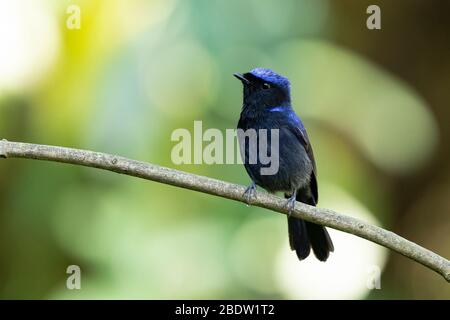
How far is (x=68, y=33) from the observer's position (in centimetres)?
514

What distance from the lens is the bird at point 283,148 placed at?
4.73 m

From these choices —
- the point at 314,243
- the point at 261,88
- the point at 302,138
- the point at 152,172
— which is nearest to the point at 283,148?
the point at 302,138

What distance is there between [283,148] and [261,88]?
47 centimetres

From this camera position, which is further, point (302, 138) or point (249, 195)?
point (302, 138)

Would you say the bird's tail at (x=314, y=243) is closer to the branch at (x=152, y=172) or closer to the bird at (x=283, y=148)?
the bird at (x=283, y=148)

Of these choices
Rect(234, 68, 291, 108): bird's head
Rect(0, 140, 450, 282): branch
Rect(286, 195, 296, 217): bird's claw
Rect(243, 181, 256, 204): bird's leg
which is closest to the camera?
Rect(0, 140, 450, 282): branch

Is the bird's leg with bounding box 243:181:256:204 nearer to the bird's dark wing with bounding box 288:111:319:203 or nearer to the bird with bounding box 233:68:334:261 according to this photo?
the bird with bounding box 233:68:334:261

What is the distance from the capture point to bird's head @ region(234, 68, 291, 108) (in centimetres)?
483

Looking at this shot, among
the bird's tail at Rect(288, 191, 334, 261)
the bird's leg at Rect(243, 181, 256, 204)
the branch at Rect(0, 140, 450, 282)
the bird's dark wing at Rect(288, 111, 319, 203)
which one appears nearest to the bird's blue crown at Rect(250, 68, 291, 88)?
the bird's dark wing at Rect(288, 111, 319, 203)

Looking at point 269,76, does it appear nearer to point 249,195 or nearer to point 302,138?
point 302,138

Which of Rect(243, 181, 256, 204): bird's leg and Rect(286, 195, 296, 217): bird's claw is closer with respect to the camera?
Rect(243, 181, 256, 204): bird's leg

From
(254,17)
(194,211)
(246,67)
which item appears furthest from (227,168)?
(254,17)

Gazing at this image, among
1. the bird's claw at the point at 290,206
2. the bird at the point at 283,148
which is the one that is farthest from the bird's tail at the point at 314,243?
the bird's claw at the point at 290,206

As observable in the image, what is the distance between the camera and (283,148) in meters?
4.74
